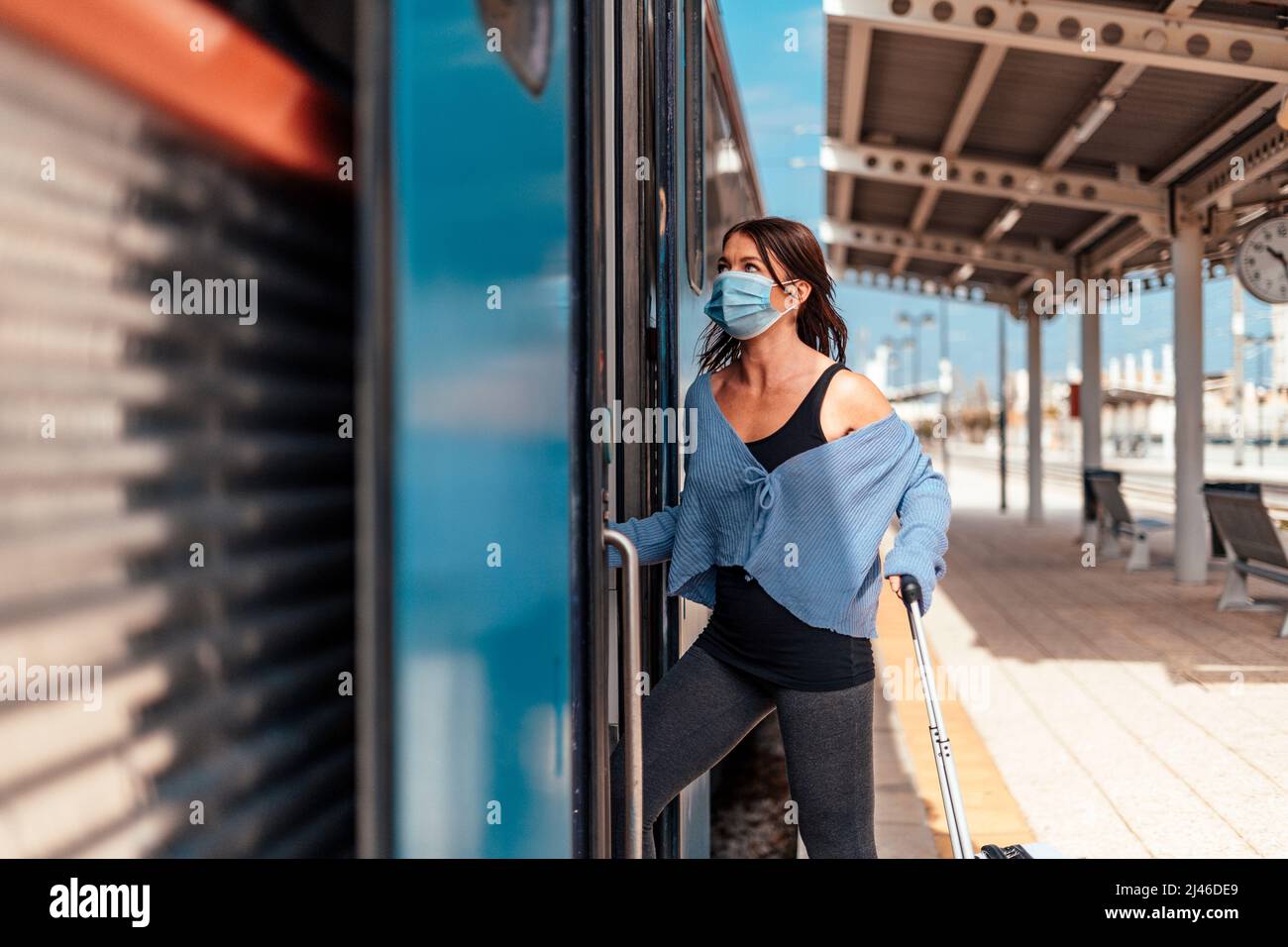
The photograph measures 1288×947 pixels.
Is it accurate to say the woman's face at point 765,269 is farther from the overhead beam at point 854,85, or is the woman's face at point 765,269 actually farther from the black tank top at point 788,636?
the overhead beam at point 854,85

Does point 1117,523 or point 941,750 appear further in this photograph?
point 1117,523

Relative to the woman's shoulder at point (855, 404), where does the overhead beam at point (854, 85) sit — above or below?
above

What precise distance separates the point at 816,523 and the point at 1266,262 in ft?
34.5

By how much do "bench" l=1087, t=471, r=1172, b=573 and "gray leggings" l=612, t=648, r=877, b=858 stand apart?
38.5 ft

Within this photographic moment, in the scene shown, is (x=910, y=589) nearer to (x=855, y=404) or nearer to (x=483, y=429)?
(x=855, y=404)

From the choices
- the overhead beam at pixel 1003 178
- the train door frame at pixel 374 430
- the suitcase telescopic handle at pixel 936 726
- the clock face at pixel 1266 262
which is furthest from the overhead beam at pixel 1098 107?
the train door frame at pixel 374 430

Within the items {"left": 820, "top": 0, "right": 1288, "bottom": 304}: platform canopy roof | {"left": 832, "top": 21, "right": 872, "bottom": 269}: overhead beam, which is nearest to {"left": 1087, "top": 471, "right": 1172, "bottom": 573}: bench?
{"left": 820, "top": 0, "right": 1288, "bottom": 304}: platform canopy roof

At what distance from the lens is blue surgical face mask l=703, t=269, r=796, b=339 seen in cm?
232

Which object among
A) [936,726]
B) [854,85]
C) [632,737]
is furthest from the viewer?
[854,85]

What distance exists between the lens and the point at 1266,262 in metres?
11.0

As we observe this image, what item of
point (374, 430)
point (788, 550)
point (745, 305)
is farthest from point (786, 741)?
point (374, 430)

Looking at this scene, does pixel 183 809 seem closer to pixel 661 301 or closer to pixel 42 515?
pixel 42 515

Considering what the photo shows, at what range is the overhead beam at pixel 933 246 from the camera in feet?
56.0

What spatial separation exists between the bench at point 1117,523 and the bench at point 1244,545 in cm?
243
